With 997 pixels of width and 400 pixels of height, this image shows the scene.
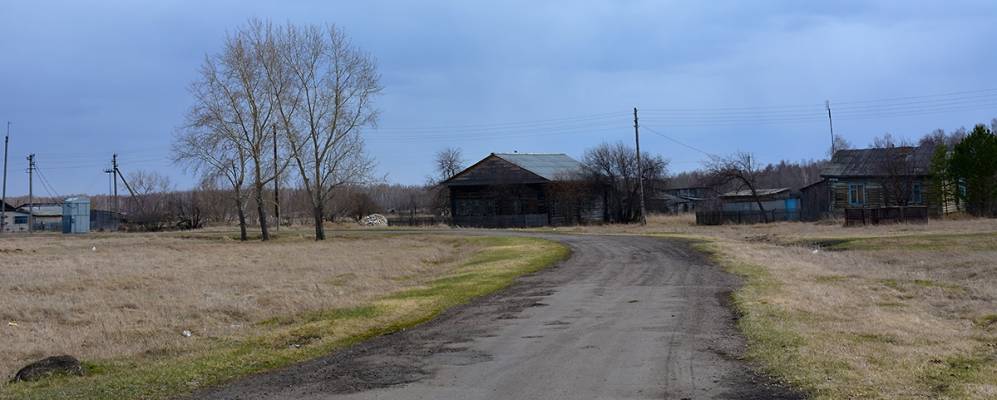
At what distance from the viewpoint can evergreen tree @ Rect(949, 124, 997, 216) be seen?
55.0 m

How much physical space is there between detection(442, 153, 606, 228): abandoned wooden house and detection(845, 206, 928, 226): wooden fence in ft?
90.5

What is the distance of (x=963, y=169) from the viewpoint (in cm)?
5619

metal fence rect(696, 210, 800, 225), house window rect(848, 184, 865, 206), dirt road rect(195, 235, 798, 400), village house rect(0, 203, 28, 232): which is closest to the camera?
dirt road rect(195, 235, 798, 400)

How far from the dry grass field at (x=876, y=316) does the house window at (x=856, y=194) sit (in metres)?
32.4

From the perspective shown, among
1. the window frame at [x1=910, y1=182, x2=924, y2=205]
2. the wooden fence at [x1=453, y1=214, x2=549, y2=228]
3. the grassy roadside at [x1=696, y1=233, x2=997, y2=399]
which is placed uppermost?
the window frame at [x1=910, y1=182, x2=924, y2=205]

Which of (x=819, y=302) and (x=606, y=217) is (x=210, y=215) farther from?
(x=819, y=302)

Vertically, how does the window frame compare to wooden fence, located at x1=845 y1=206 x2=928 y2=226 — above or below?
above

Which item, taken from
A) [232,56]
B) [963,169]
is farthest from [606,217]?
[232,56]

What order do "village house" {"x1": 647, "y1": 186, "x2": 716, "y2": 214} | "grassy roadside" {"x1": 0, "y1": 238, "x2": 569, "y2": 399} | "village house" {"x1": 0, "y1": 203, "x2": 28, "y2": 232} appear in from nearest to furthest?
"grassy roadside" {"x1": 0, "y1": 238, "x2": 569, "y2": 399}
"village house" {"x1": 647, "y1": 186, "x2": 716, "y2": 214}
"village house" {"x1": 0, "y1": 203, "x2": 28, "y2": 232}

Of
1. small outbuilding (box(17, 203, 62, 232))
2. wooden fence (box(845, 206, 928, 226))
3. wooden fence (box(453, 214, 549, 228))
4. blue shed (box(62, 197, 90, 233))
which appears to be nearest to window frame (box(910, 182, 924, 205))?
wooden fence (box(845, 206, 928, 226))

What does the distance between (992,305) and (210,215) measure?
92.2 m

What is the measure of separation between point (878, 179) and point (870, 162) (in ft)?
5.38

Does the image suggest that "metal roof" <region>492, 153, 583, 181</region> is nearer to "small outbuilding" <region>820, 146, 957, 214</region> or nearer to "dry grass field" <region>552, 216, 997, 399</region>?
"small outbuilding" <region>820, 146, 957, 214</region>

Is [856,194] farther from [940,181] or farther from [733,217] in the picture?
[733,217]
